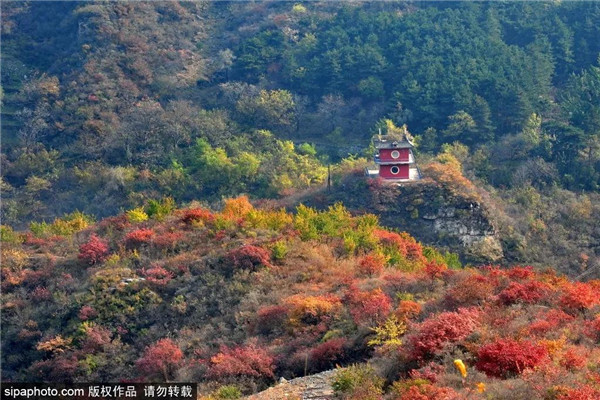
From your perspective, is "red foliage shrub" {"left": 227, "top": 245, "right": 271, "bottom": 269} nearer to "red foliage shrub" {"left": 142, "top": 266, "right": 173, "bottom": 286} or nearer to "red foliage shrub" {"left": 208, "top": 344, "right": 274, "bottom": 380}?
"red foliage shrub" {"left": 142, "top": 266, "right": 173, "bottom": 286}

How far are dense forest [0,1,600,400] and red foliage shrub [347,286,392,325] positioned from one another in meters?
0.07

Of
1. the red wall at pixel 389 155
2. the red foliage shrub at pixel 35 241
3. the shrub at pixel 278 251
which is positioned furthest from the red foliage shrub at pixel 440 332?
the red wall at pixel 389 155

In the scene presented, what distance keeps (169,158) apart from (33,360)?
26.5 m

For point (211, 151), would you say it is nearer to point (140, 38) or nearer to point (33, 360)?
point (140, 38)

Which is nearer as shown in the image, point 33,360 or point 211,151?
point 33,360

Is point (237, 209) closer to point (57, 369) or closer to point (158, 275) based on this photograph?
point (158, 275)

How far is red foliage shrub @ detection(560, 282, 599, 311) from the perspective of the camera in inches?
682

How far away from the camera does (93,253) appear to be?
27.0m

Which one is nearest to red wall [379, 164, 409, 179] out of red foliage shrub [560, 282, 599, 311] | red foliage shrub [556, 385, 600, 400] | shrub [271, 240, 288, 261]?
shrub [271, 240, 288, 261]

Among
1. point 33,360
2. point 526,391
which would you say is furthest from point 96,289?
point 526,391

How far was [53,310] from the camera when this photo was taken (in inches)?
948

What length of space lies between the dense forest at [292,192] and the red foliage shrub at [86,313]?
0.07 metres

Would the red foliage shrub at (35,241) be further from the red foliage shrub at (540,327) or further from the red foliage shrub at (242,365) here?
the red foliage shrub at (540,327)

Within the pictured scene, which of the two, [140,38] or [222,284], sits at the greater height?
[140,38]
